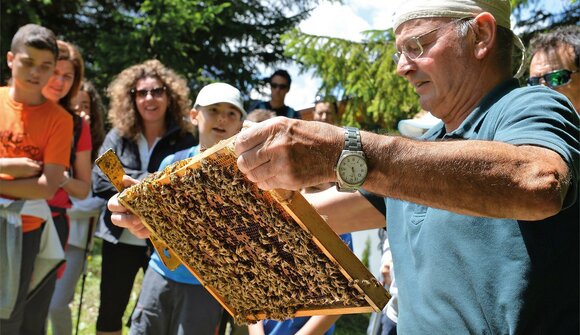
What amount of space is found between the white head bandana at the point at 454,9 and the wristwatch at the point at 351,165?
98cm

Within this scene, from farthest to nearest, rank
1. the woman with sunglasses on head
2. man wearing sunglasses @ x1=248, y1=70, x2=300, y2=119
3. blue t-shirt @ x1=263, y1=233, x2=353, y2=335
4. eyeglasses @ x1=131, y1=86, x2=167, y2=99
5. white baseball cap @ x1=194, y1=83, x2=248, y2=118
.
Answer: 1. man wearing sunglasses @ x1=248, y1=70, x2=300, y2=119
2. eyeglasses @ x1=131, y1=86, x2=167, y2=99
3. the woman with sunglasses on head
4. white baseball cap @ x1=194, y1=83, x2=248, y2=118
5. blue t-shirt @ x1=263, y1=233, x2=353, y2=335

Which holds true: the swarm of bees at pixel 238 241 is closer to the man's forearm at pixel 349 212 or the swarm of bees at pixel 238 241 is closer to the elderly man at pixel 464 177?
the elderly man at pixel 464 177

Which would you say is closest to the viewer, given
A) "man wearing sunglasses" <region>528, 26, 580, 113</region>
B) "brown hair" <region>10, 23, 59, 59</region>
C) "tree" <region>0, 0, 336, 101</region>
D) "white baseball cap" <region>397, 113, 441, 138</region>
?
"man wearing sunglasses" <region>528, 26, 580, 113</region>

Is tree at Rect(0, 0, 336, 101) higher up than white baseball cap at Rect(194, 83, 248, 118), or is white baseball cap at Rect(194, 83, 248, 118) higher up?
white baseball cap at Rect(194, 83, 248, 118)

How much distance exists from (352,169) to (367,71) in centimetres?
765

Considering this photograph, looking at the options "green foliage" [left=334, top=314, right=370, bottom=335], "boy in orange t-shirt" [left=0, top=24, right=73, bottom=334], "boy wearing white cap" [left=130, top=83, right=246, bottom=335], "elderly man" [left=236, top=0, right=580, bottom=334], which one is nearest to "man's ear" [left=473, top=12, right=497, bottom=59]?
"elderly man" [left=236, top=0, right=580, bottom=334]

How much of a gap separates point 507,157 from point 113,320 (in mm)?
4842

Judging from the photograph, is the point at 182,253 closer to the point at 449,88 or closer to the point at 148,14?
the point at 449,88

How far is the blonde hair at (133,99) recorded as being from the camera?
6.14 meters

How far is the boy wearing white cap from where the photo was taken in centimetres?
502

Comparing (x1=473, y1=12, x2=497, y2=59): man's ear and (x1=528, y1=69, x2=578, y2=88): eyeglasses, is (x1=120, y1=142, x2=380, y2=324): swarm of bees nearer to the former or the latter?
(x1=473, y1=12, x2=497, y2=59): man's ear

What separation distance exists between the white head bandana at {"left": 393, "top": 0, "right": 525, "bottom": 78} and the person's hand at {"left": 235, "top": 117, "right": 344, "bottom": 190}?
954 mm

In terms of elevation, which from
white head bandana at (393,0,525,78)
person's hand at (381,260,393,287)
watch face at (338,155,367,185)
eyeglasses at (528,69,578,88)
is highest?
white head bandana at (393,0,525,78)

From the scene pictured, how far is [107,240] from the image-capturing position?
5.84 metres
